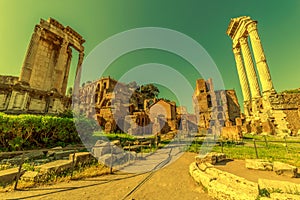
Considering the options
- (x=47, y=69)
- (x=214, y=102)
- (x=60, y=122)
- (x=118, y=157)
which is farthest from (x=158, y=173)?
(x=214, y=102)

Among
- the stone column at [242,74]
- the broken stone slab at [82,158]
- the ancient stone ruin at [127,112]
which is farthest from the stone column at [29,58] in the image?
the stone column at [242,74]

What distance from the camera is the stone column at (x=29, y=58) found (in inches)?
674

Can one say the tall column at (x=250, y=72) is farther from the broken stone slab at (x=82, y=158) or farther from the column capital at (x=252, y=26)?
the broken stone slab at (x=82, y=158)

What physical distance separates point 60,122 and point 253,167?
1235 cm

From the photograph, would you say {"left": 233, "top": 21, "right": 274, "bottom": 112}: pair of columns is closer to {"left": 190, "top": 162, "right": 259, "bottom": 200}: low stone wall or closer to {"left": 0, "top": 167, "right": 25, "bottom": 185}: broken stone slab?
{"left": 190, "top": 162, "right": 259, "bottom": 200}: low stone wall

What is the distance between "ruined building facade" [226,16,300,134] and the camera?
734 inches

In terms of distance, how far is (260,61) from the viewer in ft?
78.0

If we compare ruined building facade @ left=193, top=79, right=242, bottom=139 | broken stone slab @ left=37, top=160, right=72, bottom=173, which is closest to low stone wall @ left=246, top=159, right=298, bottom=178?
broken stone slab @ left=37, top=160, right=72, bottom=173

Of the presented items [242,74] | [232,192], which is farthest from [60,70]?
[242,74]

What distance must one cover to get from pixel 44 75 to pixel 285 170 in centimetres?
2868

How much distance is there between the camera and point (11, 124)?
789 centimetres

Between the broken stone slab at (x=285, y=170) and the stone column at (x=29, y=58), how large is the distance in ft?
79.4

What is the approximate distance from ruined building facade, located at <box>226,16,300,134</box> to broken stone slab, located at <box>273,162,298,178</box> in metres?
17.8

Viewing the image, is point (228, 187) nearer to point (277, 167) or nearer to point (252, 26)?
point (277, 167)
